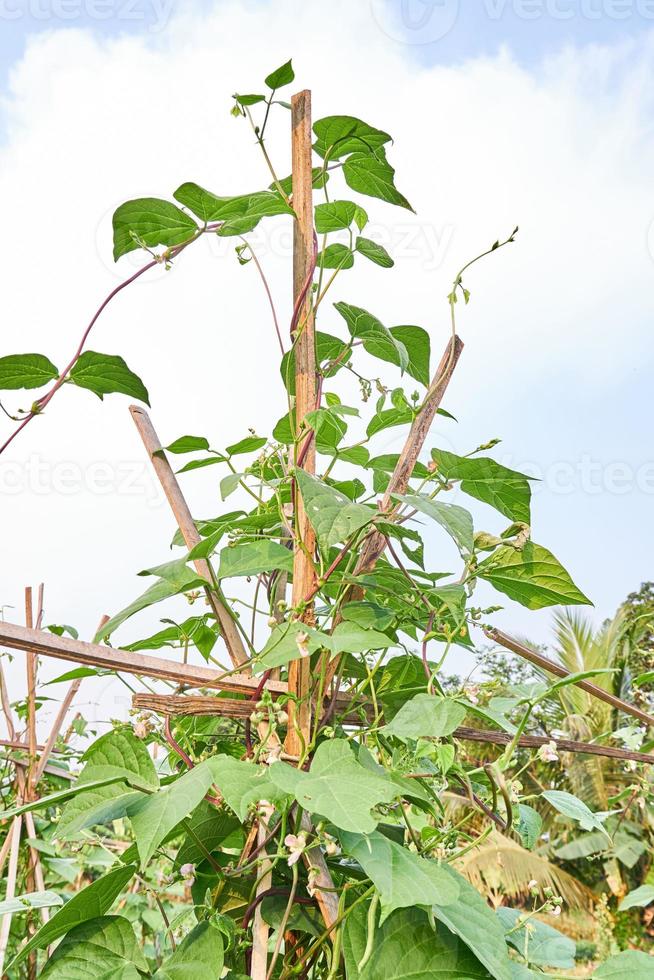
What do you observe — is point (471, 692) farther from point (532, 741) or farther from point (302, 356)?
point (302, 356)

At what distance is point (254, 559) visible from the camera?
27.2 inches

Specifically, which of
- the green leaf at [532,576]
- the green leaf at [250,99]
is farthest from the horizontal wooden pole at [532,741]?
the green leaf at [250,99]

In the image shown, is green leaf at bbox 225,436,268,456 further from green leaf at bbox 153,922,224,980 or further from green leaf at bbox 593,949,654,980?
green leaf at bbox 593,949,654,980

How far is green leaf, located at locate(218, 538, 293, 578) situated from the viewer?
2.23 feet

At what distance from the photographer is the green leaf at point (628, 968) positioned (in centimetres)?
63

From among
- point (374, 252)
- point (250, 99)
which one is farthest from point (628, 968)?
point (250, 99)

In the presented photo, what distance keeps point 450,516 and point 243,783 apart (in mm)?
232

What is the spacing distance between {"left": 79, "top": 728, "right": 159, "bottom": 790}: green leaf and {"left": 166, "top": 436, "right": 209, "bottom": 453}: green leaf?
0.83ft

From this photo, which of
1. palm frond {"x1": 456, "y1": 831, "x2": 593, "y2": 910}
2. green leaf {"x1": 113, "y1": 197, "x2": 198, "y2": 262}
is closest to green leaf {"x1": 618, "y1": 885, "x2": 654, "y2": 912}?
green leaf {"x1": 113, "y1": 197, "x2": 198, "y2": 262}

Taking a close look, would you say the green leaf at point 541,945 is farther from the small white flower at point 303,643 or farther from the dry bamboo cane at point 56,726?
the dry bamboo cane at point 56,726

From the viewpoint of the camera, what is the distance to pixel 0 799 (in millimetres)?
1535

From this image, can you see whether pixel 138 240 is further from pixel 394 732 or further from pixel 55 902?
pixel 55 902

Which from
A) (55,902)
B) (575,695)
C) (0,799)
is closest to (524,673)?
(575,695)

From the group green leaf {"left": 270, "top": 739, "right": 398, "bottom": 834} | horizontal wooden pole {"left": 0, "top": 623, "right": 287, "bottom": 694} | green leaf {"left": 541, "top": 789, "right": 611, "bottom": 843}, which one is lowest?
green leaf {"left": 541, "top": 789, "right": 611, "bottom": 843}
